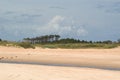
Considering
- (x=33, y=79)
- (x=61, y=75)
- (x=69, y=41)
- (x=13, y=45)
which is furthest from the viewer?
(x=69, y=41)

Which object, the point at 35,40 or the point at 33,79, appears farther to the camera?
the point at 35,40

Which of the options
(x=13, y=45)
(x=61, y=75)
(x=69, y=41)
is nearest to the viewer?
(x=61, y=75)

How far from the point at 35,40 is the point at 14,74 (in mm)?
55029

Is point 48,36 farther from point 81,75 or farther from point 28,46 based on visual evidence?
point 81,75

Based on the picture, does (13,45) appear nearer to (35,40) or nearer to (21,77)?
(35,40)

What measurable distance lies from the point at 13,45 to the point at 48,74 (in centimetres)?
3270

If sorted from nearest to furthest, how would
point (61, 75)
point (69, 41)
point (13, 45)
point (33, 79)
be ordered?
point (33, 79)
point (61, 75)
point (13, 45)
point (69, 41)

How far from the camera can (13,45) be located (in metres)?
48.4

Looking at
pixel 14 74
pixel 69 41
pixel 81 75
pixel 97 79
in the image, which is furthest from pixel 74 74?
pixel 69 41

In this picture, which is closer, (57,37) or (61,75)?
(61,75)

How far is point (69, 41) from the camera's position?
2672 inches

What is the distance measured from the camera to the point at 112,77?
51.7 ft

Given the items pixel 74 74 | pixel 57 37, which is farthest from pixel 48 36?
pixel 74 74

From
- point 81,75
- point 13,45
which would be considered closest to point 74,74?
point 81,75
